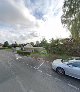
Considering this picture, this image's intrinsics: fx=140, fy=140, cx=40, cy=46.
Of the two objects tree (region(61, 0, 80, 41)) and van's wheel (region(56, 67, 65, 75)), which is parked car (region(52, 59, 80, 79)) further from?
tree (region(61, 0, 80, 41))

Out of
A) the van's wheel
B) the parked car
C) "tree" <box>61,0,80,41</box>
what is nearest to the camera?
the parked car

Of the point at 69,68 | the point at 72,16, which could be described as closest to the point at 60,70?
the point at 69,68

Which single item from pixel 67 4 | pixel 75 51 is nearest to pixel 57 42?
pixel 75 51

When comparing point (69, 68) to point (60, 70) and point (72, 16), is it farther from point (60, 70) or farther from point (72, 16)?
point (72, 16)

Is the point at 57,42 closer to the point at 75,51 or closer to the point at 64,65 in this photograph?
the point at 75,51

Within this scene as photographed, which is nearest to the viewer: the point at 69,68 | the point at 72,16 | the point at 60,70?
the point at 69,68

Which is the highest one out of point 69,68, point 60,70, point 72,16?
point 72,16

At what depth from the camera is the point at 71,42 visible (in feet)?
79.3

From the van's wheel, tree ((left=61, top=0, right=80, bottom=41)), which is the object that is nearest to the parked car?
the van's wheel

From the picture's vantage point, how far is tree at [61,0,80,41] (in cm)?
1959

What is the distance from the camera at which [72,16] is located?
2048cm

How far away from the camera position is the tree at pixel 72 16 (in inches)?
771

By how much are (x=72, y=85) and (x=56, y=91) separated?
1.58 m

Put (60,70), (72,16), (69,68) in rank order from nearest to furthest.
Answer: (69,68) → (60,70) → (72,16)
